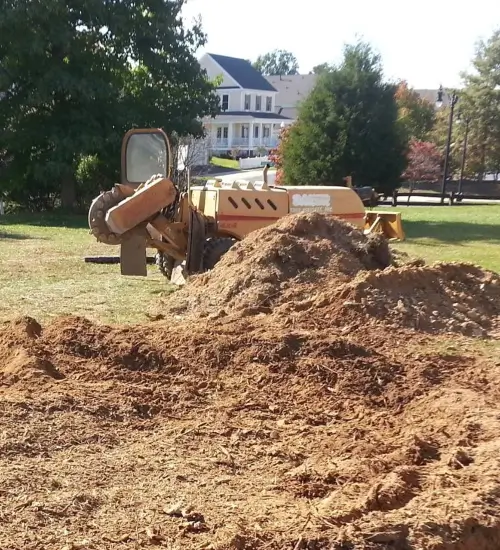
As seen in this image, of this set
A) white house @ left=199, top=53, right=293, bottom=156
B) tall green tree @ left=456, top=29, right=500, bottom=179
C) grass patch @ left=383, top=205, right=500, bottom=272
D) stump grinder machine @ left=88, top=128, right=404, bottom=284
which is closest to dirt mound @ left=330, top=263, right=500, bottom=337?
stump grinder machine @ left=88, top=128, right=404, bottom=284

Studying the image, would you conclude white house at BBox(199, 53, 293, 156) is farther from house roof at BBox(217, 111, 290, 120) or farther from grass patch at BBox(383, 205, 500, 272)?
grass patch at BBox(383, 205, 500, 272)

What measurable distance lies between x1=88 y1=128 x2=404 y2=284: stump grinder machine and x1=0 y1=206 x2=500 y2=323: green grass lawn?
0.60 m

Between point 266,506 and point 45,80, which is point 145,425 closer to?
point 266,506

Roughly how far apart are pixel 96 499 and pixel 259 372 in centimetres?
231

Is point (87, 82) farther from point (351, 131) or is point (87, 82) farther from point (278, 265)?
point (278, 265)

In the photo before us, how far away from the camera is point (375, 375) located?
18.6 ft

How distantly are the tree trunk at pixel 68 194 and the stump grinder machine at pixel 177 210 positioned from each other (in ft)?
47.2

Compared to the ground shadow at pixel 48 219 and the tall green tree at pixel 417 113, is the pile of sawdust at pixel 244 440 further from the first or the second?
the tall green tree at pixel 417 113

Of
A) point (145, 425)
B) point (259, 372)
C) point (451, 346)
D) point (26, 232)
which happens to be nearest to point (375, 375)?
point (259, 372)

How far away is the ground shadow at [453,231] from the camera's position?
59.8 ft

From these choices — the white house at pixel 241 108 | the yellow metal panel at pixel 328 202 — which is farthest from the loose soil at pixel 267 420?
the white house at pixel 241 108

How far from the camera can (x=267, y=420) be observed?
4.83 metres

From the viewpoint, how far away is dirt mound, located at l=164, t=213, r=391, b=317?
7.93 m

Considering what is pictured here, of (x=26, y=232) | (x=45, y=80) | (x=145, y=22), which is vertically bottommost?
(x=26, y=232)
